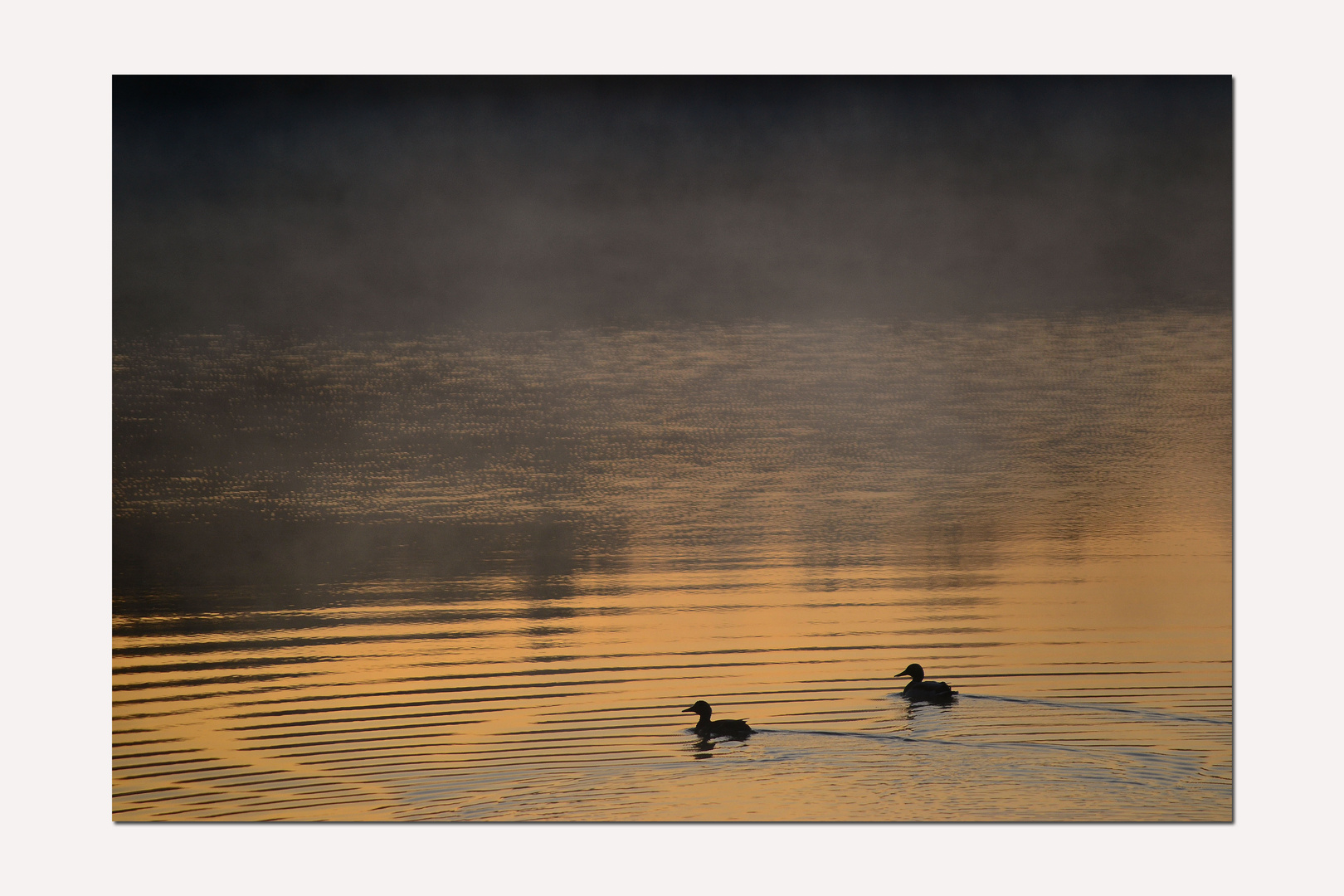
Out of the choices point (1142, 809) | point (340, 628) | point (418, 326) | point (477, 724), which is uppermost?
point (418, 326)

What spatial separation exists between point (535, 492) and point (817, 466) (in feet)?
3.31

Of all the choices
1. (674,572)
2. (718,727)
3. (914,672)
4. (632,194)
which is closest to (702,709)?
(718,727)

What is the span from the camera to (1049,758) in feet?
14.7

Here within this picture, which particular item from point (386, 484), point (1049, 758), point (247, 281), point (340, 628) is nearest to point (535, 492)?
point (386, 484)

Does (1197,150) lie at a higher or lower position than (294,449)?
higher

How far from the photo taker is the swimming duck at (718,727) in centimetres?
447

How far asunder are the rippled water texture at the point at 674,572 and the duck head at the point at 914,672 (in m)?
0.05

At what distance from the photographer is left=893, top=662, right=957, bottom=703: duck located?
14.7 ft

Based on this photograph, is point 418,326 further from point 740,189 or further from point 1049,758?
point 1049,758

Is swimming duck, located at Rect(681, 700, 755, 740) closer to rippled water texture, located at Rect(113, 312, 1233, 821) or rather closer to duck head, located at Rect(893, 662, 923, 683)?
rippled water texture, located at Rect(113, 312, 1233, 821)

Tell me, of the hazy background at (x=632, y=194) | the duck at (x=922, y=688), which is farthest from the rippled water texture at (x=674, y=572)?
the hazy background at (x=632, y=194)

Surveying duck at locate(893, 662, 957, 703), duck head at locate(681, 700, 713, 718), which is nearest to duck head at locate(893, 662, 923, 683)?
duck at locate(893, 662, 957, 703)

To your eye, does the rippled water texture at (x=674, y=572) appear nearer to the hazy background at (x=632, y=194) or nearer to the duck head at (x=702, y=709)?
the duck head at (x=702, y=709)

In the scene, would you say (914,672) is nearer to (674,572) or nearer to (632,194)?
(674,572)
